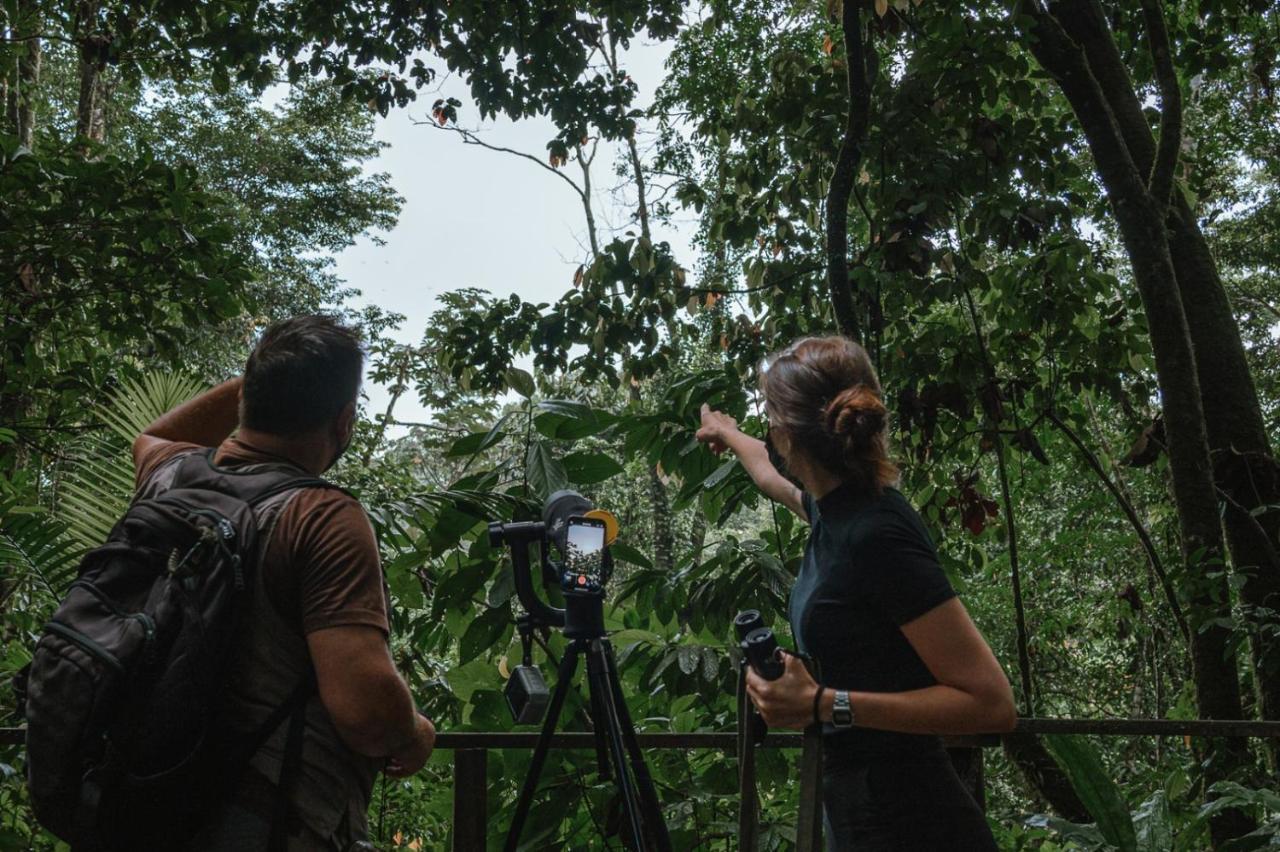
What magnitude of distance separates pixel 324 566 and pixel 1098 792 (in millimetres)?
1743

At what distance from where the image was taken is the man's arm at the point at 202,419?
160cm

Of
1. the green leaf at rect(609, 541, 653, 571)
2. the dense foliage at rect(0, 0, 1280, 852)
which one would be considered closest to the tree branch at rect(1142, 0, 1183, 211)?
the dense foliage at rect(0, 0, 1280, 852)

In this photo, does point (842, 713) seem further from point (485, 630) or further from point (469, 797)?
point (485, 630)

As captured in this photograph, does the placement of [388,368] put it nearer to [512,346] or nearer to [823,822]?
[512,346]

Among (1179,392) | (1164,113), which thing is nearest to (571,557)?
(1179,392)

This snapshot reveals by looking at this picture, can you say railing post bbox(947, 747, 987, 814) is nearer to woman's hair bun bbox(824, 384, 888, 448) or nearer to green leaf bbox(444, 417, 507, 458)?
woman's hair bun bbox(824, 384, 888, 448)

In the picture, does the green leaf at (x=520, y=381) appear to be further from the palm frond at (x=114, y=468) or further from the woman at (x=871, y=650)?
the woman at (x=871, y=650)

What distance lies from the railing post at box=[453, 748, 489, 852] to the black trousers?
2.92 ft

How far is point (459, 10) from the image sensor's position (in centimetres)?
392

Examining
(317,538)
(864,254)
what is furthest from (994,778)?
(317,538)

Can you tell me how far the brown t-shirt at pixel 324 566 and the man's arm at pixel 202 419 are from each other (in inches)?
20.0

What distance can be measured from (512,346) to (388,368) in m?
12.3

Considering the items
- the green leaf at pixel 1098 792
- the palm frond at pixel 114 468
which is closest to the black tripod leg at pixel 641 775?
the green leaf at pixel 1098 792

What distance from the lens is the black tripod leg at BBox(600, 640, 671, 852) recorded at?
1559 mm
